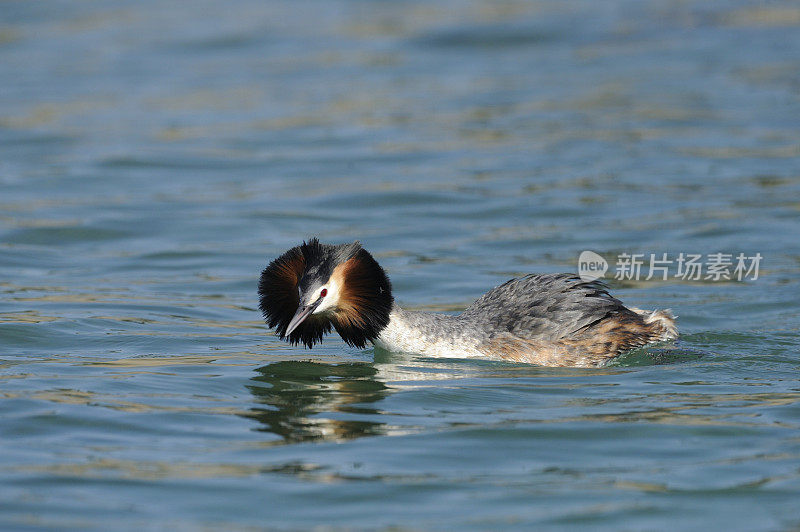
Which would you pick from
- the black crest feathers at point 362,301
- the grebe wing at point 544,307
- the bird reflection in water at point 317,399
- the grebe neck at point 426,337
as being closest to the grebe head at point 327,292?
the black crest feathers at point 362,301

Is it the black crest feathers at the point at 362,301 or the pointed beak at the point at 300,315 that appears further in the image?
the black crest feathers at the point at 362,301

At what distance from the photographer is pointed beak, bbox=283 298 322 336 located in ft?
28.6

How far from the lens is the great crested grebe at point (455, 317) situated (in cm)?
910

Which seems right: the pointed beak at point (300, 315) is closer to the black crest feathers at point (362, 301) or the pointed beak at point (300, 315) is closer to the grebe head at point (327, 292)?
the grebe head at point (327, 292)

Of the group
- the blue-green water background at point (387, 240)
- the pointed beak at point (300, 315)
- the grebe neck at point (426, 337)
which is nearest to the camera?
the blue-green water background at point (387, 240)

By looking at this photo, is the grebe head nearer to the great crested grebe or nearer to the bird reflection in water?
the great crested grebe

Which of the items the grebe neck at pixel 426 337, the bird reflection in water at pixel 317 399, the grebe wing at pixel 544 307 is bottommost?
the bird reflection in water at pixel 317 399

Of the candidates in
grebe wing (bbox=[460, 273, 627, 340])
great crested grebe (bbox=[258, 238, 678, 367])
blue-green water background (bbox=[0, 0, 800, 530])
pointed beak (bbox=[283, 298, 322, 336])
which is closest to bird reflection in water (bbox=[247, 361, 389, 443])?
blue-green water background (bbox=[0, 0, 800, 530])

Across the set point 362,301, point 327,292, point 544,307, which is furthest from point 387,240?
point 327,292

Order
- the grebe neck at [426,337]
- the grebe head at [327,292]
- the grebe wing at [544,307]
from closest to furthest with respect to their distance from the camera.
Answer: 1. the grebe head at [327,292]
2. the grebe neck at [426,337]
3. the grebe wing at [544,307]

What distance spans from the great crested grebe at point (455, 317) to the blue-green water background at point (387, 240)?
0.70 ft

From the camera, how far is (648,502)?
680 centimetres

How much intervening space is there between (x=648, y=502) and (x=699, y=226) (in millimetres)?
8241

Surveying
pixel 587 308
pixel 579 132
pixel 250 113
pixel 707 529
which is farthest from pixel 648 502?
pixel 250 113
